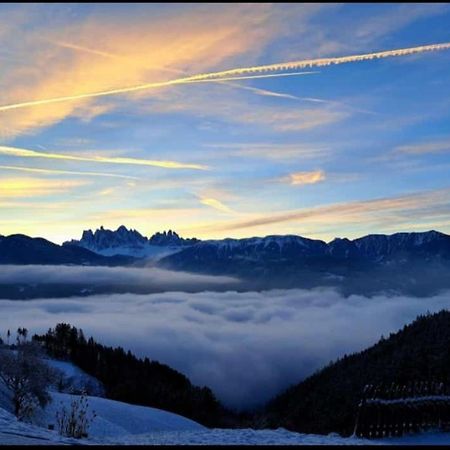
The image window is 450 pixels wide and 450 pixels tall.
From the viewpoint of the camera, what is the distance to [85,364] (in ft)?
333

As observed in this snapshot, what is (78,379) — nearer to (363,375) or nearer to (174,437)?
(363,375)

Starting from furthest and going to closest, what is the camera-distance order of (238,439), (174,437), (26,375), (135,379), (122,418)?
(135,379), (122,418), (26,375), (174,437), (238,439)

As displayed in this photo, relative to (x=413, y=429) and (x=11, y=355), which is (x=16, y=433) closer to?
(x=413, y=429)

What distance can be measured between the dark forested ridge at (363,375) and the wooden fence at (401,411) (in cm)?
419

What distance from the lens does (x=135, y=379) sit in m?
Answer: 102

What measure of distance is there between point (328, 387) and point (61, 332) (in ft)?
200

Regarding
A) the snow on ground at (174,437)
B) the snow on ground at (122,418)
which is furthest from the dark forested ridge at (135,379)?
the snow on ground at (174,437)

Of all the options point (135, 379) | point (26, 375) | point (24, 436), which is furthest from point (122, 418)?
point (135, 379)

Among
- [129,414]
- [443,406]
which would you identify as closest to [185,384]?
[129,414]

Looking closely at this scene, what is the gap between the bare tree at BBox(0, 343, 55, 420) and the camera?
3669 centimetres

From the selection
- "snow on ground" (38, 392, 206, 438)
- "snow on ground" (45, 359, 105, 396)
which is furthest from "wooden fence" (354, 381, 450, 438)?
"snow on ground" (45, 359, 105, 396)

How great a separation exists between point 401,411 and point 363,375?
1588 inches

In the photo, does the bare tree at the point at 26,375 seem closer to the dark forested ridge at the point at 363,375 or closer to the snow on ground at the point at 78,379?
the dark forested ridge at the point at 363,375

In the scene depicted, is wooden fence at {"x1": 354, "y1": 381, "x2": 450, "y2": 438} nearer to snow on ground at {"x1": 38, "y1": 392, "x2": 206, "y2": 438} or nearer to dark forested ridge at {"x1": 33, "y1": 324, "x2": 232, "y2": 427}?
snow on ground at {"x1": 38, "y1": 392, "x2": 206, "y2": 438}
